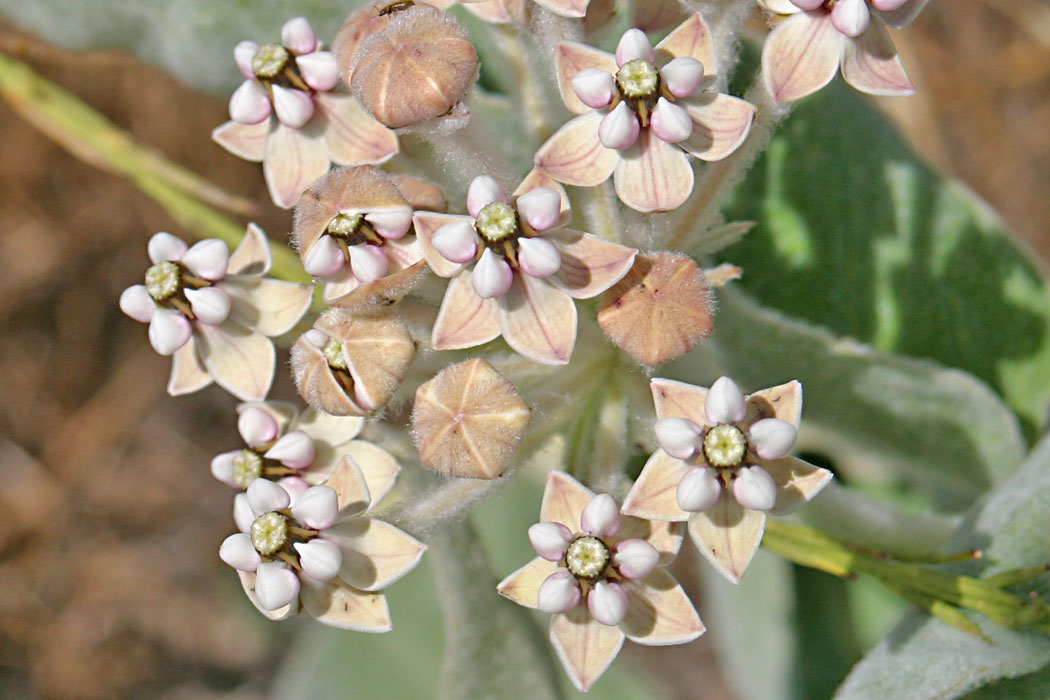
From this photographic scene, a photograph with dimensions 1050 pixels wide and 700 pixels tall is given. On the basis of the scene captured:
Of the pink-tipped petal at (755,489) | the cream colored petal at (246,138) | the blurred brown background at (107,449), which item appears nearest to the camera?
the pink-tipped petal at (755,489)

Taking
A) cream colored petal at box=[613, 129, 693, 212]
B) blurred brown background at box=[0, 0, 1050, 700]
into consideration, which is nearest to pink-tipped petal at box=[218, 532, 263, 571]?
cream colored petal at box=[613, 129, 693, 212]

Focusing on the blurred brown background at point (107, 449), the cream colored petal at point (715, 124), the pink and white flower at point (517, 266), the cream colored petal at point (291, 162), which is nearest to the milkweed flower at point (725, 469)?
the pink and white flower at point (517, 266)

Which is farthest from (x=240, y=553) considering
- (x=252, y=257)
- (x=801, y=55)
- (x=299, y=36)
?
(x=801, y=55)

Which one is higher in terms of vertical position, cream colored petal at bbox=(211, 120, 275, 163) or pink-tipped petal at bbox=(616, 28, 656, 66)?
pink-tipped petal at bbox=(616, 28, 656, 66)

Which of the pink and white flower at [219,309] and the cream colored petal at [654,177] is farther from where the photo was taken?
the pink and white flower at [219,309]

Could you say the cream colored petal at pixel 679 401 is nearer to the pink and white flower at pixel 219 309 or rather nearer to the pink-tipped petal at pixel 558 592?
the pink-tipped petal at pixel 558 592

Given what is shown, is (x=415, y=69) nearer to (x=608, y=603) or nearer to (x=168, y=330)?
(x=168, y=330)

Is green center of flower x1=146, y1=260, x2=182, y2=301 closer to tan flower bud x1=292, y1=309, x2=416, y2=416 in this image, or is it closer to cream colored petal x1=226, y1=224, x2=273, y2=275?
cream colored petal x1=226, y1=224, x2=273, y2=275
